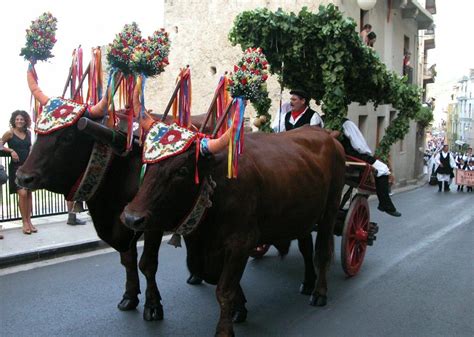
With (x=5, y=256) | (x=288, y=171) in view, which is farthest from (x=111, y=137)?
(x=5, y=256)

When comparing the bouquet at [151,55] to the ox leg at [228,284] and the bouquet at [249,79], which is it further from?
the ox leg at [228,284]

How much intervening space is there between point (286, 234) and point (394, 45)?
58.5ft

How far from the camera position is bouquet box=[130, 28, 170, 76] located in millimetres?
4258

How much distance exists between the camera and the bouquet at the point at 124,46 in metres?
4.37

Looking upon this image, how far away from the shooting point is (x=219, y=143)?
3.79 metres

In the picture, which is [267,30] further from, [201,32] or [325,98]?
[201,32]

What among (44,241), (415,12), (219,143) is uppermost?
(415,12)

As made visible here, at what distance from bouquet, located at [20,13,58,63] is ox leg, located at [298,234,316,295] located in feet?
10.7

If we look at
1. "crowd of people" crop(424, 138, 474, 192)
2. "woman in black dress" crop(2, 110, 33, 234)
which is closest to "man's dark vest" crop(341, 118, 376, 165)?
"woman in black dress" crop(2, 110, 33, 234)

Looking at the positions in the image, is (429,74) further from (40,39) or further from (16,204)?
(40,39)

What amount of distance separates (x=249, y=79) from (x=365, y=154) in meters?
3.53

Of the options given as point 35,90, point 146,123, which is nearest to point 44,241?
point 35,90

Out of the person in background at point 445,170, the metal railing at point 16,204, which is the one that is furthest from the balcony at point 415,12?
the metal railing at point 16,204

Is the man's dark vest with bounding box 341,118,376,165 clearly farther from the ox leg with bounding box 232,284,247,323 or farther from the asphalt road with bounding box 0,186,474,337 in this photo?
the ox leg with bounding box 232,284,247,323
